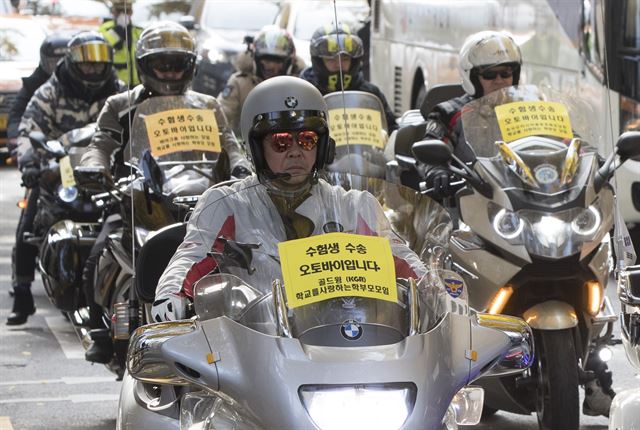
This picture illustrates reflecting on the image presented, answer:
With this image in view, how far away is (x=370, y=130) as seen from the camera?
9773 millimetres

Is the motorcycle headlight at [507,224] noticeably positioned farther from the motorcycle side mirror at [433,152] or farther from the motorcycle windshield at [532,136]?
the motorcycle side mirror at [433,152]

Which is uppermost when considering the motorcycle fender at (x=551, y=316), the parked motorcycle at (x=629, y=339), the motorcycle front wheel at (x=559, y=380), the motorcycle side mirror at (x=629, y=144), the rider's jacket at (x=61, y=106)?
the parked motorcycle at (x=629, y=339)

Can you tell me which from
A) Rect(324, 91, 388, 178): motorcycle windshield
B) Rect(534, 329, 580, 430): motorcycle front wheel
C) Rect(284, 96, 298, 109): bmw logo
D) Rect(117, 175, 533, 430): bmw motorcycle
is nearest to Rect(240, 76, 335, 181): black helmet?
Rect(284, 96, 298, 109): bmw logo

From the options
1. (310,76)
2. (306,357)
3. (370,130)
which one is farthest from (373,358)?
(310,76)

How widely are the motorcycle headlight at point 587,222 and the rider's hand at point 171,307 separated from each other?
2535mm

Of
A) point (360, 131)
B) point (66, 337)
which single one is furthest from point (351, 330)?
point (66, 337)

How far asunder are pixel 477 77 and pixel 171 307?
3.86 metres

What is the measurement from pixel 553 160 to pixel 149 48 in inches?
114

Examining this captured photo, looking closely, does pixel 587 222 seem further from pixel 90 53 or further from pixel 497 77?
pixel 90 53

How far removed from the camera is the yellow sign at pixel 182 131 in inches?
328

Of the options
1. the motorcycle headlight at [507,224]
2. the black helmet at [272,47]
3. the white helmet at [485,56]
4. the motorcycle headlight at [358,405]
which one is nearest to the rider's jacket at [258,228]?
the motorcycle headlight at [358,405]

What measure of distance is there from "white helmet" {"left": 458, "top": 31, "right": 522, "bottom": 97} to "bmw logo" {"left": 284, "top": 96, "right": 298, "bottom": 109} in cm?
327

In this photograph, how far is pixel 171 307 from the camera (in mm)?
4848

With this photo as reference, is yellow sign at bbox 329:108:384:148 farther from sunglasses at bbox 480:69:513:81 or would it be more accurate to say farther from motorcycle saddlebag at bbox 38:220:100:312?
motorcycle saddlebag at bbox 38:220:100:312
